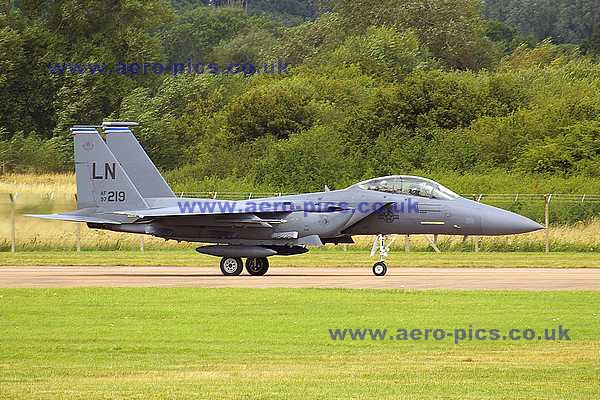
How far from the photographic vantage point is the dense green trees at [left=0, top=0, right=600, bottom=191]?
47.2 metres

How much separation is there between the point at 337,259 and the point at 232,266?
6.01m

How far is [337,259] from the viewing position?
104ft

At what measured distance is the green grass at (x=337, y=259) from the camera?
98.1 feet

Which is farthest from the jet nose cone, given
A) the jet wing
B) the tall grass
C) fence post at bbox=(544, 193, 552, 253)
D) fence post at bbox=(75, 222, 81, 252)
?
fence post at bbox=(75, 222, 81, 252)

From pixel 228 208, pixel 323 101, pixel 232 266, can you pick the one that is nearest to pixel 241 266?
pixel 232 266

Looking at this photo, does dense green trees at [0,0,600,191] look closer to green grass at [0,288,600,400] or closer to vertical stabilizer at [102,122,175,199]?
vertical stabilizer at [102,122,175,199]

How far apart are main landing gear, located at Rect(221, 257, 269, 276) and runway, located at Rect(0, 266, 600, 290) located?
26cm

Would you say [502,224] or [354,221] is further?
[502,224]

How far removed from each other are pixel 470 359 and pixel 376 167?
113ft

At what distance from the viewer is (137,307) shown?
18094 millimetres

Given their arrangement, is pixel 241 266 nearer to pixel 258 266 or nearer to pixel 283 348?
pixel 258 266

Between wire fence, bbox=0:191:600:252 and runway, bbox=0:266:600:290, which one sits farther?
wire fence, bbox=0:191:600:252

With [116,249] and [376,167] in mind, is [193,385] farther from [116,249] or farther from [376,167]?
[376,167]

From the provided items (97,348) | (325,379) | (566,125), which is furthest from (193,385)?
(566,125)
